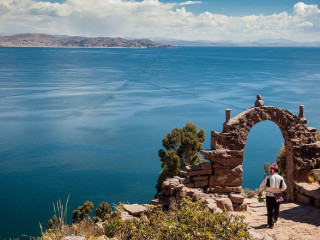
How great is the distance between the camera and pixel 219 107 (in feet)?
198

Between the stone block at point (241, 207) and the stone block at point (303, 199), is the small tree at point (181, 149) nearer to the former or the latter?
the stone block at point (303, 199)

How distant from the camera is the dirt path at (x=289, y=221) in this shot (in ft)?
33.5

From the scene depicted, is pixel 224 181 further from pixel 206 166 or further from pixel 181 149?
pixel 181 149

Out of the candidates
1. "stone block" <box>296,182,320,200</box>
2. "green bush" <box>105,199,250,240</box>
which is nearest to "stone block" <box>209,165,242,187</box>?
"stone block" <box>296,182,320,200</box>

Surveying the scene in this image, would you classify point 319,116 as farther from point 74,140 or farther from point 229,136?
point 229,136

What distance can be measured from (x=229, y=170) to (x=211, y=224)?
6.02 meters

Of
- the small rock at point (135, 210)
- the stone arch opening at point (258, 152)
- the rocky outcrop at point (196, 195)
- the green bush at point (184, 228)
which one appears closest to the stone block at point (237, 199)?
the rocky outcrop at point (196, 195)

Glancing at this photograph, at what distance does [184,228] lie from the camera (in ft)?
24.3

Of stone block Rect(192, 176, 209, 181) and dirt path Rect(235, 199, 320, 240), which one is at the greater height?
stone block Rect(192, 176, 209, 181)

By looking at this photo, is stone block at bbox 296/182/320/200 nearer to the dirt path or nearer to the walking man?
the dirt path

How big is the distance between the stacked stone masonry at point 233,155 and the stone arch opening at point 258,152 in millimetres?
20747

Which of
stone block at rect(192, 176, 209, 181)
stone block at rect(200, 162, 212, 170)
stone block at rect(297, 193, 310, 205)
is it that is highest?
stone block at rect(200, 162, 212, 170)

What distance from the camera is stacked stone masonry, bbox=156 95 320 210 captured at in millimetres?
13625

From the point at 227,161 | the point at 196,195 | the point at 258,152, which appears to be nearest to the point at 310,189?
the point at 227,161
